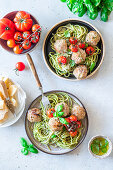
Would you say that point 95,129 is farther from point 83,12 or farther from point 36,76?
point 83,12

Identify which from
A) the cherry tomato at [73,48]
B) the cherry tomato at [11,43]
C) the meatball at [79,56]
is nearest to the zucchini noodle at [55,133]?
the meatball at [79,56]

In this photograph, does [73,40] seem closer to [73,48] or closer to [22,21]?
[73,48]

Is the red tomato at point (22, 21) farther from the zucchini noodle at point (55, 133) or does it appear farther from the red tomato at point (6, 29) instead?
the zucchini noodle at point (55, 133)

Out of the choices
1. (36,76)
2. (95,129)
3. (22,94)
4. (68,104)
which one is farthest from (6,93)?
(95,129)

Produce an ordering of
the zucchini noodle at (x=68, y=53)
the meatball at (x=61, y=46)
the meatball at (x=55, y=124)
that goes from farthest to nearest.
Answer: the zucchini noodle at (x=68, y=53) → the meatball at (x=61, y=46) → the meatball at (x=55, y=124)

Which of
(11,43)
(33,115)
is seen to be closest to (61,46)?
(11,43)

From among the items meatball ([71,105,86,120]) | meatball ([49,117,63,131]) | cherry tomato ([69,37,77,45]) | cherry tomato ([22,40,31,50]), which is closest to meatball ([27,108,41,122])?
meatball ([49,117,63,131])
